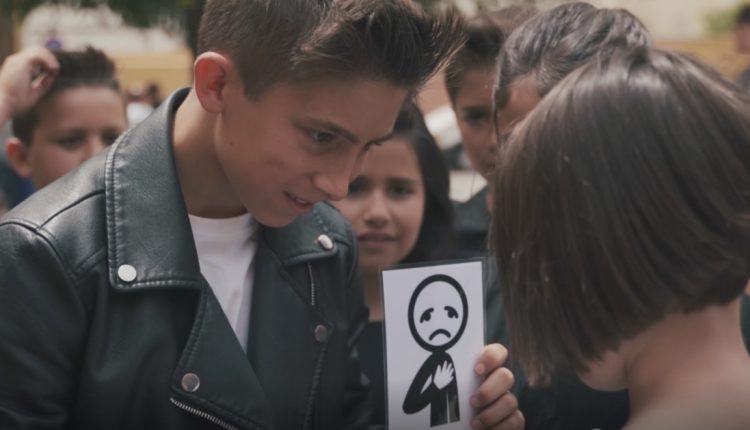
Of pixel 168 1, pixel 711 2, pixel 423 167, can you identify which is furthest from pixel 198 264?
pixel 711 2

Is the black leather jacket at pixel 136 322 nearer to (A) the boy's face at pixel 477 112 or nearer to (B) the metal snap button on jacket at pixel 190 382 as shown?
(B) the metal snap button on jacket at pixel 190 382

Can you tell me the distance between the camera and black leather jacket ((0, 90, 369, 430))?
181 cm

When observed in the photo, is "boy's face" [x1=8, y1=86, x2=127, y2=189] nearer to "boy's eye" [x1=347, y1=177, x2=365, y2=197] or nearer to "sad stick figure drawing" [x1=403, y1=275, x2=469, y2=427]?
"boy's eye" [x1=347, y1=177, x2=365, y2=197]

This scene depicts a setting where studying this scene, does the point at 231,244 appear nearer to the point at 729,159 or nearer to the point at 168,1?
the point at 729,159

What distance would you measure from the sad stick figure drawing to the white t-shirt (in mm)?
343

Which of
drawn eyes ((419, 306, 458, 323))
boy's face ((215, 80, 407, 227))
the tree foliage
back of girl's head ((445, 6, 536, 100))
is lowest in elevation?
drawn eyes ((419, 306, 458, 323))

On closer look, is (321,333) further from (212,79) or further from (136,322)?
(212,79)

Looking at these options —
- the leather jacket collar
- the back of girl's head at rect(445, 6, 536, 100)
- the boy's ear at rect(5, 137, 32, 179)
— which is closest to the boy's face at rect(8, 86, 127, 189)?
the boy's ear at rect(5, 137, 32, 179)

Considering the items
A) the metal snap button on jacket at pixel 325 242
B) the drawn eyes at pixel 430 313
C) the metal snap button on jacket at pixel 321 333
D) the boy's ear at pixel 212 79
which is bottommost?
the metal snap button on jacket at pixel 321 333

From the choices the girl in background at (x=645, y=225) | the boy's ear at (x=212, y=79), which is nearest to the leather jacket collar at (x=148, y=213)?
the boy's ear at (x=212, y=79)

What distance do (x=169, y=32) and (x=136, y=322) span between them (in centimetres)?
541

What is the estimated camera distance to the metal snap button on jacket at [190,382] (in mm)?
1898

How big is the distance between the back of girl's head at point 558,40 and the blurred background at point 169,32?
184mm

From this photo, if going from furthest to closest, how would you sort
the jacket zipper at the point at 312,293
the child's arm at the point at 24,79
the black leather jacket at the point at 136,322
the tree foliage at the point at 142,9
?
the tree foliage at the point at 142,9, the child's arm at the point at 24,79, the jacket zipper at the point at 312,293, the black leather jacket at the point at 136,322
